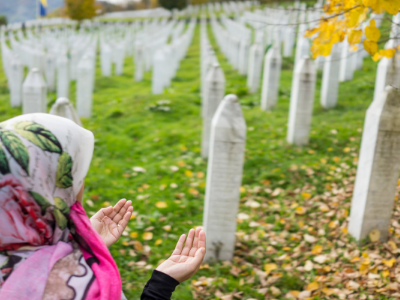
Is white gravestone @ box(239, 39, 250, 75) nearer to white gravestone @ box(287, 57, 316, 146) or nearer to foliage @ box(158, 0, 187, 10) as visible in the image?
white gravestone @ box(287, 57, 316, 146)

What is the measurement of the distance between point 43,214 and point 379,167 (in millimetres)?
3846

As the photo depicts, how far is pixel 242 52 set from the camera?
13930 millimetres

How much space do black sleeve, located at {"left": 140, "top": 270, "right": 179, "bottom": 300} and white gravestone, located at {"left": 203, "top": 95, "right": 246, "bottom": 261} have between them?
8.82ft

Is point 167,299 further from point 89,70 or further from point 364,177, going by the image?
point 89,70

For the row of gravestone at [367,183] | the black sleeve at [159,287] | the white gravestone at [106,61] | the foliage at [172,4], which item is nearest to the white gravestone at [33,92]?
the row of gravestone at [367,183]

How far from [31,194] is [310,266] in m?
3.64

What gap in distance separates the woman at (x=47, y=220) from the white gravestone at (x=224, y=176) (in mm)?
2893

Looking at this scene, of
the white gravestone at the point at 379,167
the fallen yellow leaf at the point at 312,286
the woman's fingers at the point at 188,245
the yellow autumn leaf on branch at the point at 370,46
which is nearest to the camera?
the woman's fingers at the point at 188,245

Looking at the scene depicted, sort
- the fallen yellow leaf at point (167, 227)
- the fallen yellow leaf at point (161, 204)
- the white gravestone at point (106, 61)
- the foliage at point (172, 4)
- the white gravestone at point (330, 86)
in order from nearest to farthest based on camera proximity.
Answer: the fallen yellow leaf at point (167, 227) → the fallen yellow leaf at point (161, 204) → the white gravestone at point (330, 86) → the white gravestone at point (106, 61) → the foliage at point (172, 4)

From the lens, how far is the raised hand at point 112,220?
2.19m

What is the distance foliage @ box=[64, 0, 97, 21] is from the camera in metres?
39.5

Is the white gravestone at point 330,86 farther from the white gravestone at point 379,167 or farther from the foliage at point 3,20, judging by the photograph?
the foliage at point 3,20

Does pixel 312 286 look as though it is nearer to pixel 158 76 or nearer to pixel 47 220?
pixel 47 220

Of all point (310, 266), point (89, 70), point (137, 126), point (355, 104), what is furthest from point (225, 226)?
point (89, 70)
